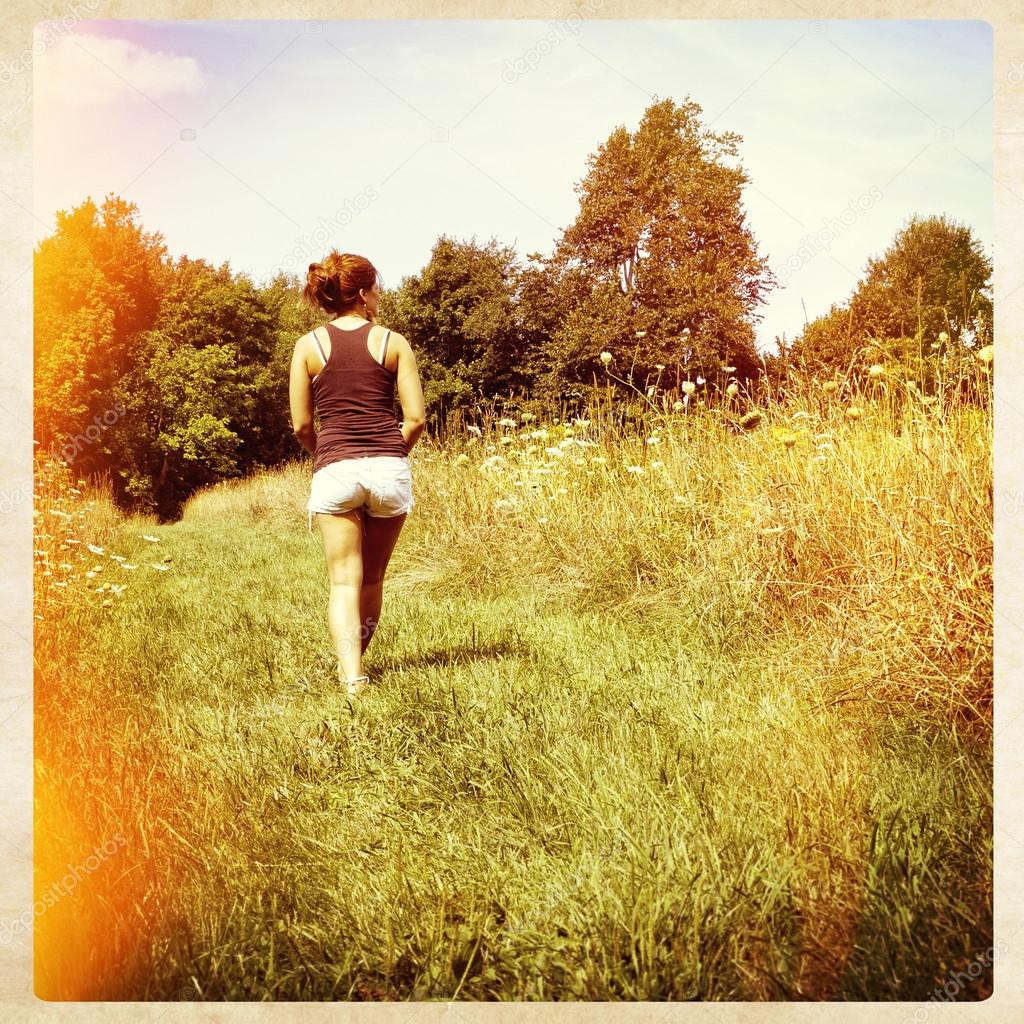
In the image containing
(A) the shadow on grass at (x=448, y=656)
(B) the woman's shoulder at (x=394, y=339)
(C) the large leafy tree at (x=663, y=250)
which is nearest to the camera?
(B) the woman's shoulder at (x=394, y=339)

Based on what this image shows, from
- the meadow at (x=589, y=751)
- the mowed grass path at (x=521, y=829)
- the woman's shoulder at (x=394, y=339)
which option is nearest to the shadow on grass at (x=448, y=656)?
the meadow at (x=589, y=751)

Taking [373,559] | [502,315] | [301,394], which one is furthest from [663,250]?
[373,559]

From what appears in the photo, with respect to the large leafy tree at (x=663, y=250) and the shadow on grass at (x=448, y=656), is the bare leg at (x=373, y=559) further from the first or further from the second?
the large leafy tree at (x=663, y=250)

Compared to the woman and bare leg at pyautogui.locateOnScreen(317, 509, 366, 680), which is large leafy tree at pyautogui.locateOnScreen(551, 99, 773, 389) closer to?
the woman

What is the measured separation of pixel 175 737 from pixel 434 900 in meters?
1.26

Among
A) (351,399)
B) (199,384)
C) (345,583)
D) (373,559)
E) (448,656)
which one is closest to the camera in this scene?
(351,399)

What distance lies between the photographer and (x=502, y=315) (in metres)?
3.69

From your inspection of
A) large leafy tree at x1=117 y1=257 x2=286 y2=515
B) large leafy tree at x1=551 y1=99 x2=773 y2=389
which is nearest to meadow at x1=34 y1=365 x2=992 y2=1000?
large leafy tree at x1=117 y1=257 x2=286 y2=515

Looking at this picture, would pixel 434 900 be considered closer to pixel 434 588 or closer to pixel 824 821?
pixel 824 821

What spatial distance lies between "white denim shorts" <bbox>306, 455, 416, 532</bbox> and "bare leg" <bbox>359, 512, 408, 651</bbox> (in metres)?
0.12

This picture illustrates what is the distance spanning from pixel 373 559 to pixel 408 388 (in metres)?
0.68

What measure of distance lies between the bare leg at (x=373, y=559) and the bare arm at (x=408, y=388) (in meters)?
0.33

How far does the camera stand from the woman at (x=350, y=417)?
9.14 feet

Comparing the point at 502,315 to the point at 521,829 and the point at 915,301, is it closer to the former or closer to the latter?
the point at 915,301
